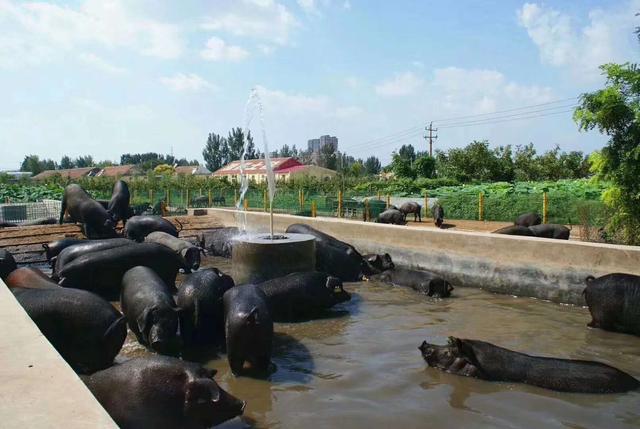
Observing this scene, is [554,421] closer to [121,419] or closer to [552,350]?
[552,350]

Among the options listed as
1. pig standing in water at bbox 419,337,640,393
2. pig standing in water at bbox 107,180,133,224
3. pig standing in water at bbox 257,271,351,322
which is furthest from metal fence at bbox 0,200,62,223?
pig standing in water at bbox 419,337,640,393

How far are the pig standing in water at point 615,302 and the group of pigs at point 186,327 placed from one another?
0.01m

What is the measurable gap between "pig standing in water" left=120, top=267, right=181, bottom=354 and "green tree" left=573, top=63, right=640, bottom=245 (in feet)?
30.9

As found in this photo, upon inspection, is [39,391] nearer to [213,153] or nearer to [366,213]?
[366,213]

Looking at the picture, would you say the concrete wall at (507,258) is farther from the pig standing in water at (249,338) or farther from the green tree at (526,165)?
the green tree at (526,165)

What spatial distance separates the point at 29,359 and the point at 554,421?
4.53m

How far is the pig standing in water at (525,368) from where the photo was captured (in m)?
6.12

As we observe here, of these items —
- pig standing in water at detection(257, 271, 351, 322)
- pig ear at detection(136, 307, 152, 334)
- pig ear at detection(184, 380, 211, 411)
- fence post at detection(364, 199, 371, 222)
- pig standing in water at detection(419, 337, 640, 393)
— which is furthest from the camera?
fence post at detection(364, 199, 371, 222)

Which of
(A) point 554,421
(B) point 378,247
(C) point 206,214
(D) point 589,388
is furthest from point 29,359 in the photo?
(C) point 206,214

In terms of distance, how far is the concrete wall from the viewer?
33.7 ft

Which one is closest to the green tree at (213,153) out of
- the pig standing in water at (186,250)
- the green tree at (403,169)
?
the green tree at (403,169)

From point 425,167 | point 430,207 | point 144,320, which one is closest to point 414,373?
point 144,320

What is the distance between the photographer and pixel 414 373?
6.80 meters

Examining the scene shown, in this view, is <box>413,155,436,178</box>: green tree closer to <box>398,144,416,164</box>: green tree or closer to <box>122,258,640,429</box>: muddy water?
<box>398,144,416,164</box>: green tree
